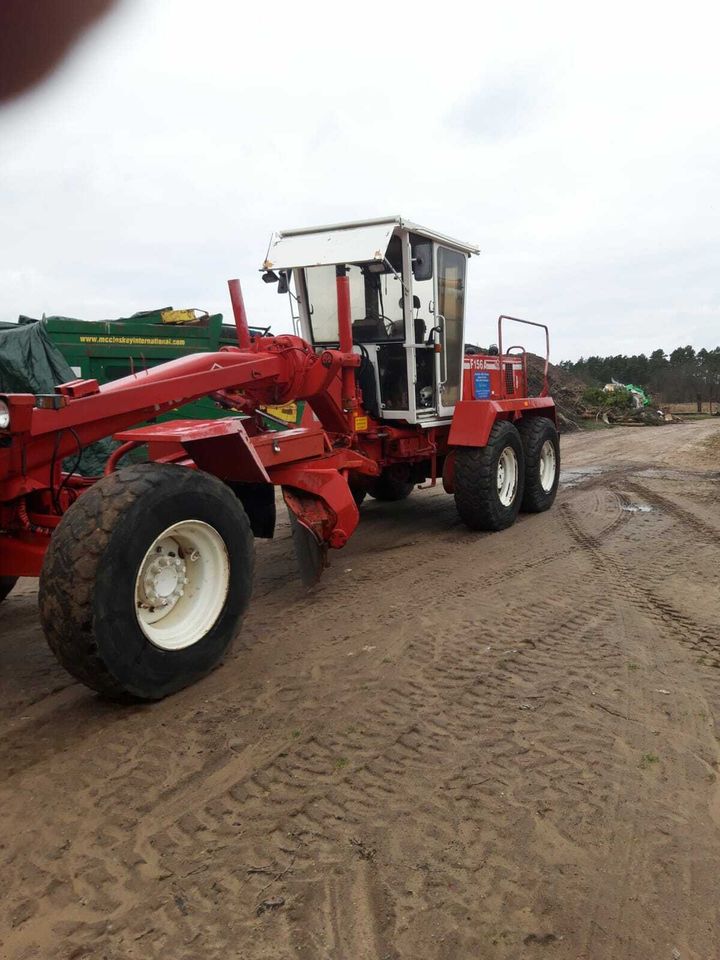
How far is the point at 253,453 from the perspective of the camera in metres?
4.25

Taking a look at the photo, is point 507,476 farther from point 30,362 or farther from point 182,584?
point 30,362

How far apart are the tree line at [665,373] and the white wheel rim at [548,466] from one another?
29.5 meters

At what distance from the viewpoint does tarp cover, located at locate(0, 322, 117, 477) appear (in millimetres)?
9086

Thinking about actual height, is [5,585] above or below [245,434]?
below

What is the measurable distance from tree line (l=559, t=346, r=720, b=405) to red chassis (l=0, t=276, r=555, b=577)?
1237 inches

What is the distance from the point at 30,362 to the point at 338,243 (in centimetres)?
511

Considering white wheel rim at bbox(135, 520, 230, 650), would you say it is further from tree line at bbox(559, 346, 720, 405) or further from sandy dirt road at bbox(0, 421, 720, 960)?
tree line at bbox(559, 346, 720, 405)

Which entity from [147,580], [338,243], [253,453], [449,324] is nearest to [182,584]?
[147,580]

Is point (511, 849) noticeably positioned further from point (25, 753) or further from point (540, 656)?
point (25, 753)

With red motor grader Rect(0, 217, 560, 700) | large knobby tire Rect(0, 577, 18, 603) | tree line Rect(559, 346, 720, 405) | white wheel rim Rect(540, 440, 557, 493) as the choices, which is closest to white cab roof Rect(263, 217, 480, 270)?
red motor grader Rect(0, 217, 560, 700)

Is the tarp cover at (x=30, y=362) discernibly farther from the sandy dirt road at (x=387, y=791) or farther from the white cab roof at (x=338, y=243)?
the sandy dirt road at (x=387, y=791)

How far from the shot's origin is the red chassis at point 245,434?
11.8 ft

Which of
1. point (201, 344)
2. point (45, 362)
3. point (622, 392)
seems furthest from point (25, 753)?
point (622, 392)

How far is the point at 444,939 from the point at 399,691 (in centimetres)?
150
